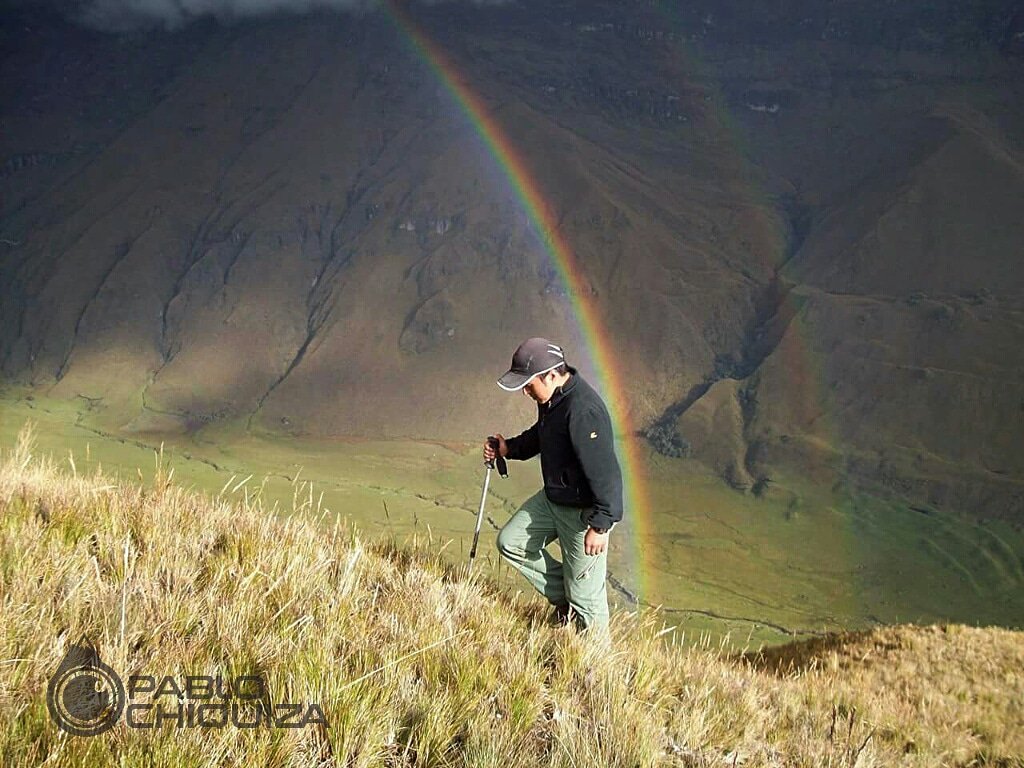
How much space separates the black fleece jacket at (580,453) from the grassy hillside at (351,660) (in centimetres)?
71

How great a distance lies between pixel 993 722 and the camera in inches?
183

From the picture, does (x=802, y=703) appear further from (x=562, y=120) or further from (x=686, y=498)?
(x=562, y=120)

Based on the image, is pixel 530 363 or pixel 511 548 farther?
pixel 511 548

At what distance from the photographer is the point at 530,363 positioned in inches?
168

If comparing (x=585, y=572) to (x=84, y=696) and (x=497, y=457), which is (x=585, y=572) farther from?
(x=84, y=696)

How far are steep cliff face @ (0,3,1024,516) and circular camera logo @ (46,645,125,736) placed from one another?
4164 inches

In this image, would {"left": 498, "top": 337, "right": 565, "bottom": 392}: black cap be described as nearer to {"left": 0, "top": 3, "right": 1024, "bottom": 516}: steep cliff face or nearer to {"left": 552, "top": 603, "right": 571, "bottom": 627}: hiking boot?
{"left": 552, "top": 603, "right": 571, "bottom": 627}: hiking boot

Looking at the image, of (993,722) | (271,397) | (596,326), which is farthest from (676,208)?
(993,722)

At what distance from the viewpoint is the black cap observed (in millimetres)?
4227

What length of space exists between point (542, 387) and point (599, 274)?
14347 cm

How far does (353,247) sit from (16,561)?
166843 mm

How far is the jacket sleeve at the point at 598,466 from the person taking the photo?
13.7ft

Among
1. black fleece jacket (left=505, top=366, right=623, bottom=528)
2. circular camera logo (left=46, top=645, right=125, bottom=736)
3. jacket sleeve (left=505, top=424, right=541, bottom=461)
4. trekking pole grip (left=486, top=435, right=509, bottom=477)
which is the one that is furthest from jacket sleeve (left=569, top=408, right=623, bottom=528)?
circular camera logo (left=46, top=645, right=125, bottom=736)

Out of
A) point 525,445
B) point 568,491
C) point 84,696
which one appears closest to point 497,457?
point 525,445
